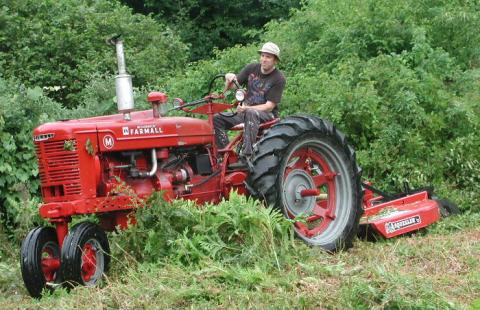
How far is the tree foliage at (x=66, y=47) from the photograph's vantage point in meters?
12.3

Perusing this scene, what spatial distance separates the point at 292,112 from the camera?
10250mm

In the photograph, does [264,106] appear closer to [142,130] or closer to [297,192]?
[297,192]

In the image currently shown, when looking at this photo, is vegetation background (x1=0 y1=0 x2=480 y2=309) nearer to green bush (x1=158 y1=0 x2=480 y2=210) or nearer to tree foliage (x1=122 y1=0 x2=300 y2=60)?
green bush (x1=158 y1=0 x2=480 y2=210)

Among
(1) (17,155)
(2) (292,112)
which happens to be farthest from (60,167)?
(2) (292,112)

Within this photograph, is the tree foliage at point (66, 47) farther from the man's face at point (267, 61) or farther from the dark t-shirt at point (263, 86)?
the man's face at point (267, 61)

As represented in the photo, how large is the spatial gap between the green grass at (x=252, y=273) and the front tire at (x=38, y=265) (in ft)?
0.58

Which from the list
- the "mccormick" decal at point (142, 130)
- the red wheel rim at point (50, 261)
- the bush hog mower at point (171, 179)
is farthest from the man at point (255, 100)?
the red wheel rim at point (50, 261)

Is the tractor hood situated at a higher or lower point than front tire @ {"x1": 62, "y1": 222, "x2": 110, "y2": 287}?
higher

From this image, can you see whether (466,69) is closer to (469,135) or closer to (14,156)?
(469,135)

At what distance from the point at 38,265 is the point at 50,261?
0.66 ft

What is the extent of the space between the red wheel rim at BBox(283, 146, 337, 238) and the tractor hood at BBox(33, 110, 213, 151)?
0.86 metres

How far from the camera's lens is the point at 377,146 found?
9516 mm

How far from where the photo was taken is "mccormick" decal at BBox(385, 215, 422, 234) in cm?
752

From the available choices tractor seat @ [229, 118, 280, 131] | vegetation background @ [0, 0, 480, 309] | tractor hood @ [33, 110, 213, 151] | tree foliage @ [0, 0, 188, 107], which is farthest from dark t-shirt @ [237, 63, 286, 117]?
tree foliage @ [0, 0, 188, 107]
